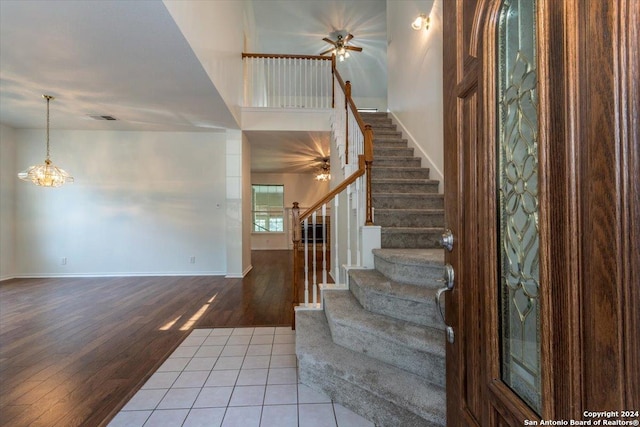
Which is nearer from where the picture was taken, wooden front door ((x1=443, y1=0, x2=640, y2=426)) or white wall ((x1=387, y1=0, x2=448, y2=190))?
wooden front door ((x1=443, y1=0, x2=640, y2=426))

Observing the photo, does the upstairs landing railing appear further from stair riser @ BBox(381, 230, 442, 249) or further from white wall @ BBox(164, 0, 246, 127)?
white wall @ BBox(164, 0, 246, 127)

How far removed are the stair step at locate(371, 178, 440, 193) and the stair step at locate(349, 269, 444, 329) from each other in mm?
1488

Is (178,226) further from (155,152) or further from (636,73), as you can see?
(636,73)

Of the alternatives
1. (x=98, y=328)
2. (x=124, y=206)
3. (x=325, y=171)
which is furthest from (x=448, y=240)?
(x=325, y=171)

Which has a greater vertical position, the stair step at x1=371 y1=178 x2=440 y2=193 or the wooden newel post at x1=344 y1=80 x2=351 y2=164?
the wooden newel post at x1=344 y1=80 x2=351 y2=164

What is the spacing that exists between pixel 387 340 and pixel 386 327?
3.2 inches

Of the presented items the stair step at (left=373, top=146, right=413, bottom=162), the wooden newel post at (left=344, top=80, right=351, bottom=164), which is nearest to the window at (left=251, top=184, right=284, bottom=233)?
the wooden newel post at (left=344, top=80, right=351, bottom=164)

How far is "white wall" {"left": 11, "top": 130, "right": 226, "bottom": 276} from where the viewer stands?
17.7 ft

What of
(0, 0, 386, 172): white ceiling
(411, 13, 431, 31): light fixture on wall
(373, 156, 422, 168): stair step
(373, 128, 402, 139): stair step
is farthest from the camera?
(373, 128, 402, 139): stair step

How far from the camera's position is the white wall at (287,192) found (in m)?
9.80

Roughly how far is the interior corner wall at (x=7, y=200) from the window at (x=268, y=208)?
222 inches

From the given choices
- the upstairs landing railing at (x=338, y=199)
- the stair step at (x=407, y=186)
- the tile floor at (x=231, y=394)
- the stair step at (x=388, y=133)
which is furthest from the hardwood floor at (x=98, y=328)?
the stair step at (x=388, y=133)

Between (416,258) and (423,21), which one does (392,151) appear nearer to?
(423,21)

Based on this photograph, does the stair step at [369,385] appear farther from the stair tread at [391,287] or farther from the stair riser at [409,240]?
the stair riser at [409,240]
